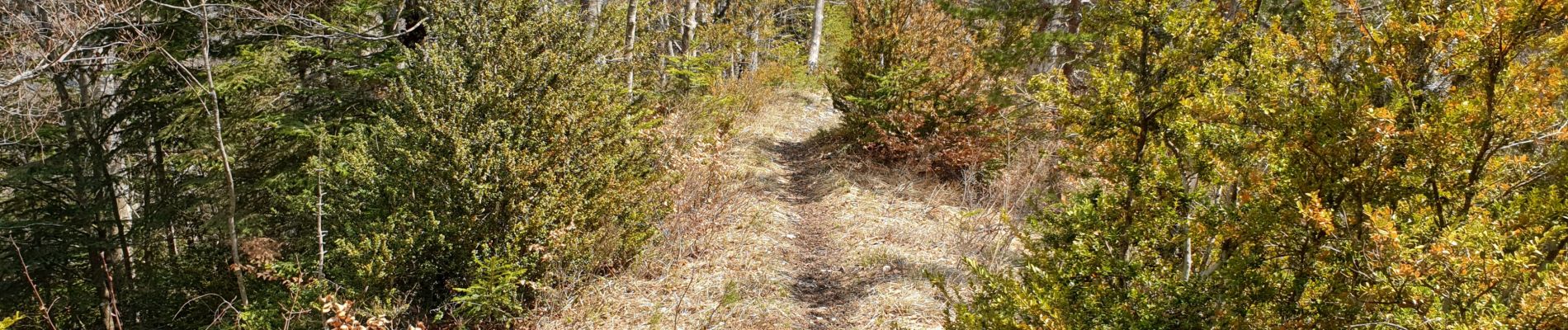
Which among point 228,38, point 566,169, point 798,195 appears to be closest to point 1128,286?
point 566,169

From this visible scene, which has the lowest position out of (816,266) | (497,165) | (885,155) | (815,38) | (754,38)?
(816,266)

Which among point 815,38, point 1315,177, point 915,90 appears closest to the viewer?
point 1315,177

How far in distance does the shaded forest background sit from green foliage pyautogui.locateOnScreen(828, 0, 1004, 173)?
0.05 meters

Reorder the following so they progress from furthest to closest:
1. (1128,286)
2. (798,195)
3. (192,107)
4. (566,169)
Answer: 1. (798,195)
2. (192,107)
3. (566,169)
4. (1128,286)

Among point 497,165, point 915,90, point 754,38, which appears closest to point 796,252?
point 497,165

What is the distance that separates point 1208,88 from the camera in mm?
2900

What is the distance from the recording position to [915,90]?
29.2ft

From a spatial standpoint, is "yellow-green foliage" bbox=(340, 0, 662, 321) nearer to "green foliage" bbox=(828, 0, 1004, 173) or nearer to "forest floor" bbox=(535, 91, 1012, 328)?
"forest floor" bbox=(535, 91, 1012, 328)

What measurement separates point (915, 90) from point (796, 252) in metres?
3.30

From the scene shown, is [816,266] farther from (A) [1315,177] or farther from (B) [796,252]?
(A) [1315,177]

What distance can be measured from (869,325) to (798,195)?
11.9ft

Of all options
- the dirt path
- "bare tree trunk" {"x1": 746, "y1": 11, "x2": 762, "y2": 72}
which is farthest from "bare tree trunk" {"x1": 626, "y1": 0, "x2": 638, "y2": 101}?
"bare tree trunk" {"x1": 746, "y1": 11, "x2": 762, "y2": 72}

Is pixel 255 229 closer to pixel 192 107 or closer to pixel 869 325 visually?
pixel 192 107

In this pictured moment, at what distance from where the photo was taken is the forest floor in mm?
5137
